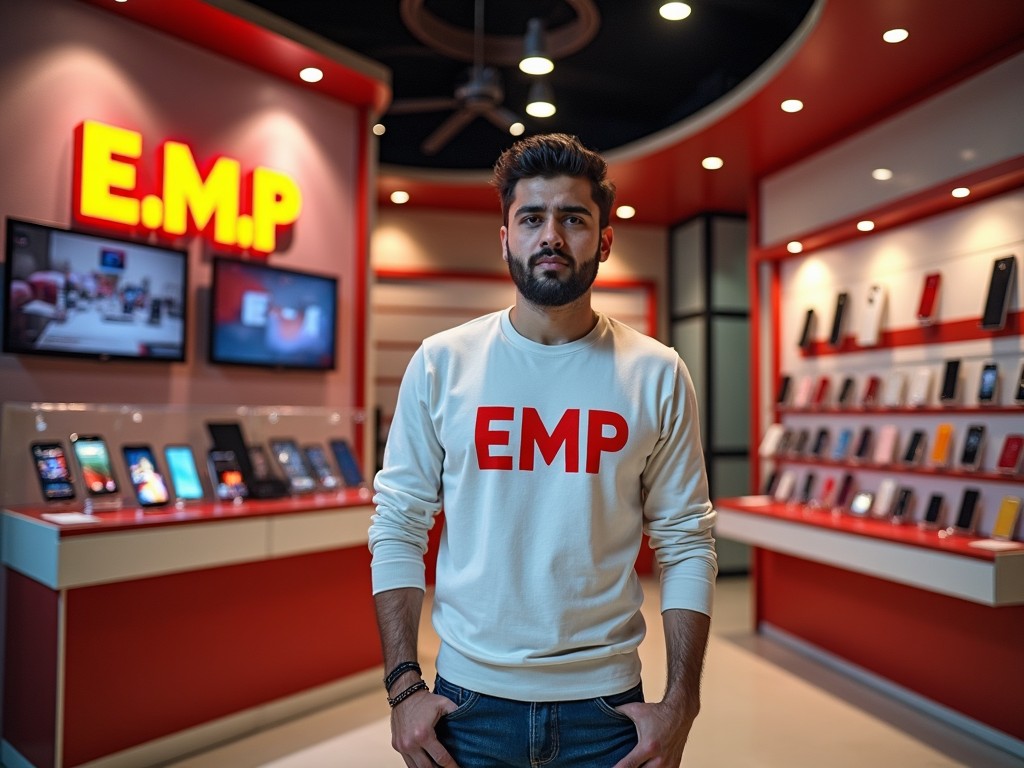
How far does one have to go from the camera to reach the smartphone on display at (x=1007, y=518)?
3637mm

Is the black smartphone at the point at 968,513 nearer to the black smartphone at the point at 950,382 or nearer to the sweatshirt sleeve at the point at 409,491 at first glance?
the black smartphone at the point at 950,382

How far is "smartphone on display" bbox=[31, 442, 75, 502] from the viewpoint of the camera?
10.7 feet

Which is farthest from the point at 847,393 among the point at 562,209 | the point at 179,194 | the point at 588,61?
the point at 562,209

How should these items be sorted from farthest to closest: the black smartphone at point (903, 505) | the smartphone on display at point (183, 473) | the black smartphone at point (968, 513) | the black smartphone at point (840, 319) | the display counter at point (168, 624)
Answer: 1. the black smartphone at point (840, 319)
2. the black smartphone at point (903, 505)
3. the black smartphone at point (968, 513)
4. the smartphone on display at point (183, 473)
5. the display counter at point (168, 624)

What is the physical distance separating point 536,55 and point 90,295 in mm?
2403

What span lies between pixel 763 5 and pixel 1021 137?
87.3 inches

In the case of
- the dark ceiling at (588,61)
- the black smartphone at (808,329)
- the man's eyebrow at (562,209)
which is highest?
the dark ceiling at (588,61)

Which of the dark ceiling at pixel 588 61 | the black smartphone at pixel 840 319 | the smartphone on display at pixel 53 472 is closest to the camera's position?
the smartphone on display at pixel 53 472

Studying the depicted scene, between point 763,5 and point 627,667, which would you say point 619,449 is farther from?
point 763,5

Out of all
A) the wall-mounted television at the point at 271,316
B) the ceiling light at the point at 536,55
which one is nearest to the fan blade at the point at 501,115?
the ceiling light at the point at 536,55

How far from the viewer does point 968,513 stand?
3.87m

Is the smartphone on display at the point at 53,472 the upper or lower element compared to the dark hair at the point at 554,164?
lower

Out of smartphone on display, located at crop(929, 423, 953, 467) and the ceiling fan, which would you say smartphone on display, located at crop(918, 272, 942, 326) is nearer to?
smartphone on display, located at crop(929, 423, 953, 467)

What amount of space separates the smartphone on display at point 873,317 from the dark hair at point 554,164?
141 inches
